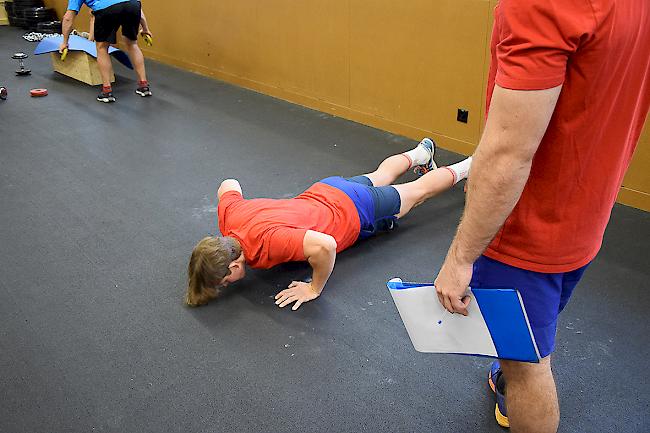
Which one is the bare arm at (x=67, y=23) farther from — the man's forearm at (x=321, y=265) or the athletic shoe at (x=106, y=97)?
the man's forearm at (x=321, y=265)

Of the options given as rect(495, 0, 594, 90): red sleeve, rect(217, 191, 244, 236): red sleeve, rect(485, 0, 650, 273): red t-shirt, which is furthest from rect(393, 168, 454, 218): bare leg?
rect(495, 0, 594, 90): red sleeve

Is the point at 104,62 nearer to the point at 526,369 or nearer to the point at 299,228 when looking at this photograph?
the point at 299,228

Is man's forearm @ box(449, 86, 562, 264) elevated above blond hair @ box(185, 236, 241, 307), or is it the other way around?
man's forearm @ box(449, 86, 562, 264)

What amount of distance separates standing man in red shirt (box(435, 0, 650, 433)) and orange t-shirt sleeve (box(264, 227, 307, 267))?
1.05 m

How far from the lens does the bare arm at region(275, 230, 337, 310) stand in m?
2.17

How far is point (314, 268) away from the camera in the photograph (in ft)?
7.39

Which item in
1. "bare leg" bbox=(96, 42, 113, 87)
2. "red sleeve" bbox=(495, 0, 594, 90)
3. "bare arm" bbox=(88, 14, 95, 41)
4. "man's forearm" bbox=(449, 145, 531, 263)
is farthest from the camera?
"bare leg" bbox=(96, 42, 113, 87)

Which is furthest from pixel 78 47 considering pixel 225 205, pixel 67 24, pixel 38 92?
pixel 225 205

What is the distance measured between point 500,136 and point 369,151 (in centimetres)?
286

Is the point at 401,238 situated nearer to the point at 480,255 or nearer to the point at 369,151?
the point at 369,151

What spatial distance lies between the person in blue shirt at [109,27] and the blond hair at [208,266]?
3.27 meters

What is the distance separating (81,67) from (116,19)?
2.75 feet

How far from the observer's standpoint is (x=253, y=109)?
15.7 feet

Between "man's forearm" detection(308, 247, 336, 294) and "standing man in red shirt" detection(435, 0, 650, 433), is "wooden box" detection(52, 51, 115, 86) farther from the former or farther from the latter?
"standing man in red shirt" detection(435, 0, 650, 433)
